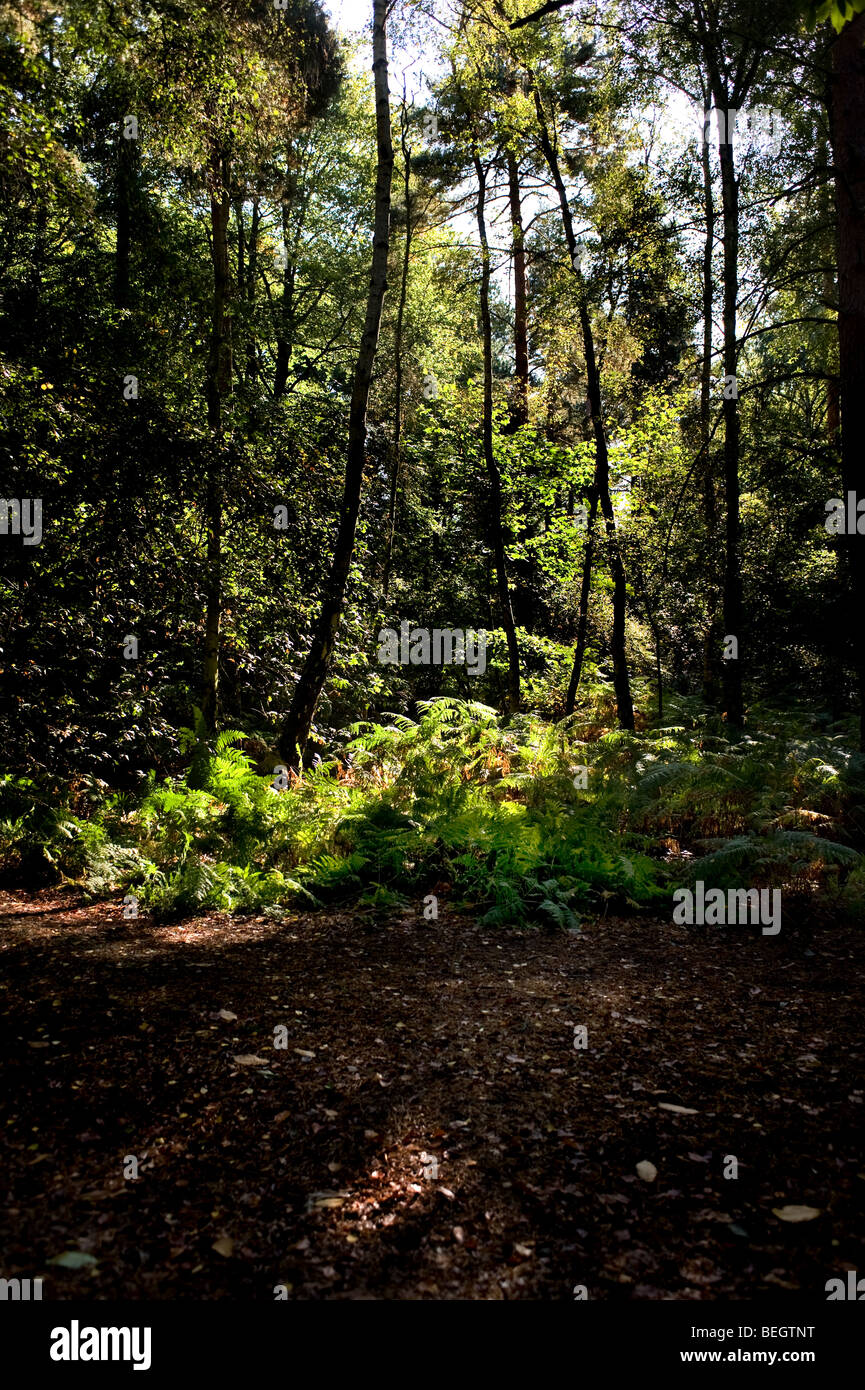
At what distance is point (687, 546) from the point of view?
1174 centimetres

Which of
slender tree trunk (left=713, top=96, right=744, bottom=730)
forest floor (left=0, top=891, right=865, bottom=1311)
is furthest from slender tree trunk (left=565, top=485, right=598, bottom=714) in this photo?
forest floor (left=0, top=891, right=865, bottom=1311)

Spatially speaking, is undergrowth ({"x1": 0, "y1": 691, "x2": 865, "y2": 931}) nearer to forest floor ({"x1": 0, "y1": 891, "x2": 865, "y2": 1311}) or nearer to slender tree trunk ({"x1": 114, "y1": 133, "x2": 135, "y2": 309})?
forest floor ({"x1": 0, "y1": 891, "x2": 865, "y2": 1311})

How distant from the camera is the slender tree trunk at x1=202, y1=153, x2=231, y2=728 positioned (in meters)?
7.89

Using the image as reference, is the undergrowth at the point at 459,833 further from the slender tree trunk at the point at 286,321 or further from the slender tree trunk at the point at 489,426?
the slender tree trunk at the point at 286,321

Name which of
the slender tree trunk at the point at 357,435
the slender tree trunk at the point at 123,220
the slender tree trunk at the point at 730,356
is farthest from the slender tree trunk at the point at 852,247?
the slender tree trunk at the point at 123,220

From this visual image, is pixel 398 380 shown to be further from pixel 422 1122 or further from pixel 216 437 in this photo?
pixel 422 1122

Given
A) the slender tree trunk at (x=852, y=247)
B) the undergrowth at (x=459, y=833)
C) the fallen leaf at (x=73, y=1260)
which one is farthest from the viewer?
the slender tree trunk at (x=852, y=247)

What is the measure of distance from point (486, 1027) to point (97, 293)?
10.5 meters

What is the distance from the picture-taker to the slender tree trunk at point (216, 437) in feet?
25.9

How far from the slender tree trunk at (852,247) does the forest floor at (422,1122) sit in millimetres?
4851

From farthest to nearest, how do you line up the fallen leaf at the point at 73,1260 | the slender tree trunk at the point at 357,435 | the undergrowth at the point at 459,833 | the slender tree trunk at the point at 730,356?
the slender tree trunk at the point at 730,356 → the slender tree trunk at the point at 357,435 → the undergrowth at the point at 459,833 → the fallen leaf at the point at 73,1260

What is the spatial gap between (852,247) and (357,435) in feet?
16.7
